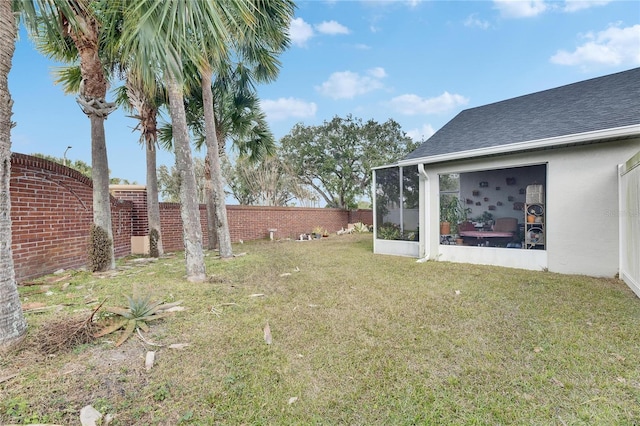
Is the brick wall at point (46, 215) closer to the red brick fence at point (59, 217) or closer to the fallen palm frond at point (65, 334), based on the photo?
the red brick fence at point (59, 217)

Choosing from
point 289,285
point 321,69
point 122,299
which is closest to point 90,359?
point 122,299

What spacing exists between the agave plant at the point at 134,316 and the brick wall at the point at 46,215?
3149mm

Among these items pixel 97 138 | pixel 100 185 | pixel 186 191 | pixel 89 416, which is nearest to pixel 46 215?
pixel 100 185

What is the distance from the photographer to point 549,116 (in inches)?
287

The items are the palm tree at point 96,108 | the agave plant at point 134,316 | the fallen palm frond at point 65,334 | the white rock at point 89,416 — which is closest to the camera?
the white rock at point 89,416

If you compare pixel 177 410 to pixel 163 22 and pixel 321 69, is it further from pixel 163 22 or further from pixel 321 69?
pixel 321 69

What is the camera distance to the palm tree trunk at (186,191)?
539cm

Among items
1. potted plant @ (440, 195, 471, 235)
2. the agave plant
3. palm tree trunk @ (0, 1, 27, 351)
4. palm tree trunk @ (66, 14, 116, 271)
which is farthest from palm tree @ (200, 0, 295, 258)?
potted plant @ (440, 195, 471, 235)

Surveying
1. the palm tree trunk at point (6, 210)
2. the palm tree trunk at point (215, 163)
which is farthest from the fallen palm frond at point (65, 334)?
the palm tree trunk at point (215, 163)

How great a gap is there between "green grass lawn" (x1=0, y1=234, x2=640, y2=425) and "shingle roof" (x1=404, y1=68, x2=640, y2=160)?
340 centimetres

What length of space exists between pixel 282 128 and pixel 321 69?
924cm

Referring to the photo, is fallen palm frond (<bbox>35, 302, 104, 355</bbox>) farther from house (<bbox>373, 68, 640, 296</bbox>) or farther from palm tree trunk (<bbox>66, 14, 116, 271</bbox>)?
house (<bbox>373, 68, 640, 296</bbox>)

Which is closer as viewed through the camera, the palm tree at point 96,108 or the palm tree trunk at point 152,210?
the palm tree at point 96,108

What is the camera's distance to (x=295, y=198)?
22.6 m
